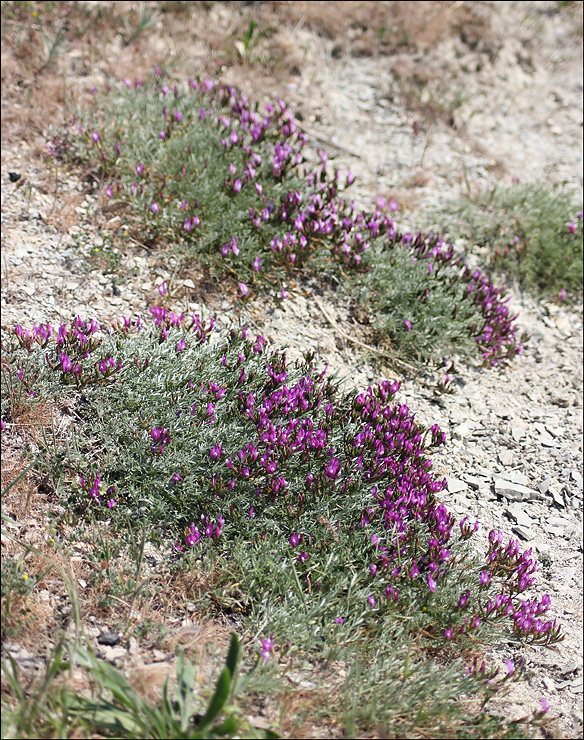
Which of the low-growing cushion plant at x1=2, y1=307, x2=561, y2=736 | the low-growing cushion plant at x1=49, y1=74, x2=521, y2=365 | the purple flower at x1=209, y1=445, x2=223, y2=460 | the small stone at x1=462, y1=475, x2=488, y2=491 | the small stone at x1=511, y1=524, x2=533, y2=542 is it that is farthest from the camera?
the low-growing cushion plant at x1=49, y1=74, x2=521, y2=365

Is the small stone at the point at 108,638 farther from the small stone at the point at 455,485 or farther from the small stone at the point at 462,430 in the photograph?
the small stone at the point at 462,430

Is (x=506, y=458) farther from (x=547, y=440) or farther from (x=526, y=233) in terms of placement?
(x=526, y=233)

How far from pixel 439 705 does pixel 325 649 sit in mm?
649

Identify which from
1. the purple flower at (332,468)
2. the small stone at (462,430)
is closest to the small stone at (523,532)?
the small stone at (462,430)

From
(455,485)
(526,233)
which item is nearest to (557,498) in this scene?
(455,485)

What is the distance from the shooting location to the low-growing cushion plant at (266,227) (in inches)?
211

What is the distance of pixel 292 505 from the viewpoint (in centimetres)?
374

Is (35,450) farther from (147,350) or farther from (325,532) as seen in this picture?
(325,532)

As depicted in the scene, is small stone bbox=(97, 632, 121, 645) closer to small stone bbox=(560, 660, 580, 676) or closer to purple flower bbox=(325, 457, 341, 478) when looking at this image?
purple flower bbox=(325, 457, 341, 478)

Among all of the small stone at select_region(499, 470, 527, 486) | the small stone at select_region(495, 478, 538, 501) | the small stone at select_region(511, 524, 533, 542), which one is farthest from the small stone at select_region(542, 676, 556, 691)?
the small stone at select_region(499, 470, 527, 486)

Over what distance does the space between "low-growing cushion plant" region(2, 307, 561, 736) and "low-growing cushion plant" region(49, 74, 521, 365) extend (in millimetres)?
1217

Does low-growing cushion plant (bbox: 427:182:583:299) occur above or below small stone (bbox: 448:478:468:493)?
above

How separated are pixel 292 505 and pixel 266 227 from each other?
2908 millimetres

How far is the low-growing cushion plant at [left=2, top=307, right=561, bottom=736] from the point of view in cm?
325
